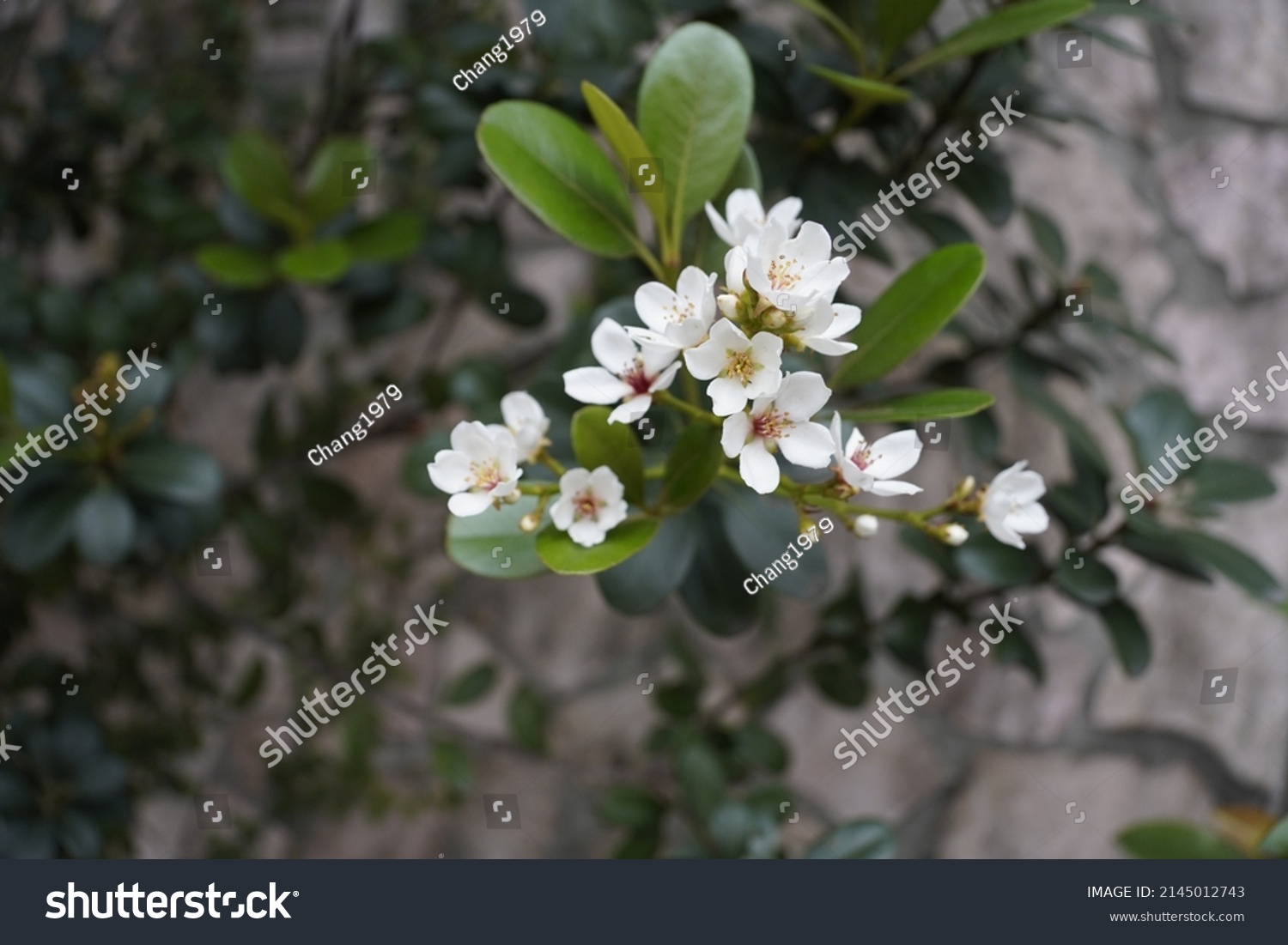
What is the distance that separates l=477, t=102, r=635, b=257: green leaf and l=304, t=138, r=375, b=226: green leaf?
2.07 ft

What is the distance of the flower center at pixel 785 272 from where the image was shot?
0.65 meters

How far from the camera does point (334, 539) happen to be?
184 cm

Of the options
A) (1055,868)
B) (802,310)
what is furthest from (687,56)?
(1055,868)

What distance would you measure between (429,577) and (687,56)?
50.5 inches

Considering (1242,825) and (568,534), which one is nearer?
(568,534)

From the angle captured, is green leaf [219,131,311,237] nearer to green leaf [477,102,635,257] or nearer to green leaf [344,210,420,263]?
green leaf [344,210,420,263]

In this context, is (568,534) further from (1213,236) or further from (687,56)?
(1213,236)

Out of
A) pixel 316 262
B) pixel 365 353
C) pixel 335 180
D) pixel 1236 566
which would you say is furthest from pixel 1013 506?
pixel 365 353

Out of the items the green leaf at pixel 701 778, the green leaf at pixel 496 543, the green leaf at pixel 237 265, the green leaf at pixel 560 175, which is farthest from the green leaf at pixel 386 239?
the green leaf at pixel 701 778

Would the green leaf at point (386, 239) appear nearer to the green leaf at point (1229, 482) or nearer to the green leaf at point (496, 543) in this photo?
the green leaf at point (496, 543)

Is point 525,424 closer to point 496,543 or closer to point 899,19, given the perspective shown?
point 496,543

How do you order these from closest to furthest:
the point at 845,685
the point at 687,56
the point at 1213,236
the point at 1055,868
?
the point at 687,56 → the point at 1055,868 → the point at 845,685 → the point at 1213,236

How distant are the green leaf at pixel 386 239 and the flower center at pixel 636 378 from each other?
74 centimetres

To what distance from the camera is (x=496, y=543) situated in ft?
2.56
